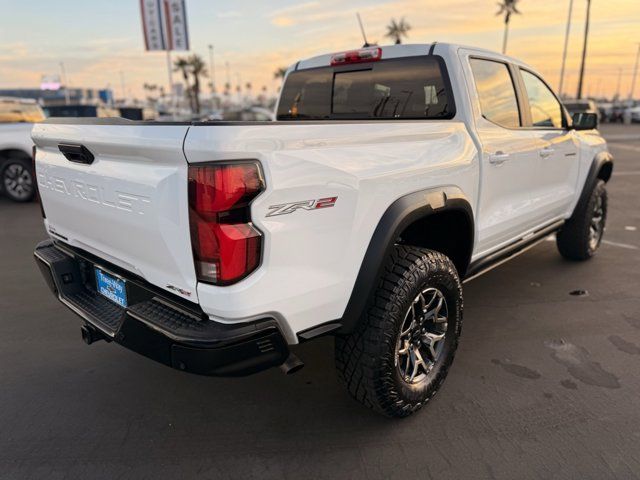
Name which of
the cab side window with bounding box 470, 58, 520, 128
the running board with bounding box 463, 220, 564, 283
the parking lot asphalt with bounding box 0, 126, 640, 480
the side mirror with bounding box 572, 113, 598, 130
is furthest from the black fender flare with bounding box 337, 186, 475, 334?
the side mirror with bounding box 572, 113, 598, 130

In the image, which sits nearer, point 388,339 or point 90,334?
point 388,339

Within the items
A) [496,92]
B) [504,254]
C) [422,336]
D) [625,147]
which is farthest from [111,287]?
[625,147]

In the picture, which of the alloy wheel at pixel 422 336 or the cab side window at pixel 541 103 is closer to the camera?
the alloy wheel at pixel 422 336

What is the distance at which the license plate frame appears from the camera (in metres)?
2.28

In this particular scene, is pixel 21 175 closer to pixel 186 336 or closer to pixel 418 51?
pixel 418 51

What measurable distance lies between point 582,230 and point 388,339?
347 cm

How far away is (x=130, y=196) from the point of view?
6.49 ft

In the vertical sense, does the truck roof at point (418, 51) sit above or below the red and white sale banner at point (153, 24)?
below

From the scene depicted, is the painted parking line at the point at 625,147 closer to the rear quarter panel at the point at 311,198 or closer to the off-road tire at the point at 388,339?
the off-road tire at the point at 388,339

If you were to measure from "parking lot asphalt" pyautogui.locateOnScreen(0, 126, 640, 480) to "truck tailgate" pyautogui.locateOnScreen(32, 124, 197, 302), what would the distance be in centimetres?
90

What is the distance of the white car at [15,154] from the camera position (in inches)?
329

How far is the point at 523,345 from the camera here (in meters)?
3.33

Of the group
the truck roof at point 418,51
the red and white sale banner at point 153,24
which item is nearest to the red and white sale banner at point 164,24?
the red and white sale banner at point 153,24

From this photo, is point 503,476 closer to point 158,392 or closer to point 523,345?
point 523,345
